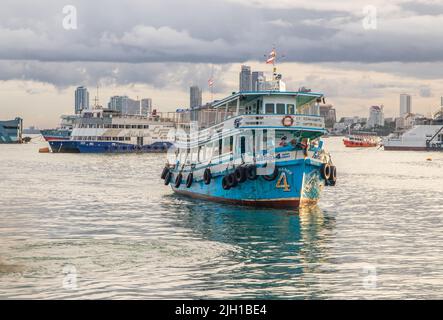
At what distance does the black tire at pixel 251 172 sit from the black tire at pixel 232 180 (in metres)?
1.30

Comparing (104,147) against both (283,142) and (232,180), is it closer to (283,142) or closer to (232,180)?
(232,180)

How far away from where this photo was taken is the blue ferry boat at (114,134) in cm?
16512

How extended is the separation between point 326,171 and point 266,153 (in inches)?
138

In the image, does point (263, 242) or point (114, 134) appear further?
point (114, 134)

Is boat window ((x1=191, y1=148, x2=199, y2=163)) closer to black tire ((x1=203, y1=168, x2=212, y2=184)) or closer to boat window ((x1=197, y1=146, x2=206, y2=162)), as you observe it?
boat window ((x1=197, y1=146, x2=206, y2=162))

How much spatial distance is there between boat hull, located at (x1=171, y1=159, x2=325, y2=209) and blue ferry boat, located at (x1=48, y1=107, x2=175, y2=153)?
12240cm

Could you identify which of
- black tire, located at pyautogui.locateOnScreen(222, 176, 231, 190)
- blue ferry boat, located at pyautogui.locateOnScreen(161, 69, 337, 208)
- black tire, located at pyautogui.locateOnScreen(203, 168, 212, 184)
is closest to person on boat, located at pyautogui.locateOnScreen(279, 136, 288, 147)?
blue ferry boat, located at pyautogui.locateOnScreen(161, 69, 337, 208)

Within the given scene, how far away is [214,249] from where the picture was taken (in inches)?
1187

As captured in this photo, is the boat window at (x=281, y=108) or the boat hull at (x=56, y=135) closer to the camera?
the boat window at (x=281, y=108)

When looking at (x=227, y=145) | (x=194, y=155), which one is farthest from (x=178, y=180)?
(x=227, y=145)

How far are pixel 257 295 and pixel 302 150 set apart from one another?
19.7m

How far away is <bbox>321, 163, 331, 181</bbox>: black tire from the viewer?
41969 millimetres

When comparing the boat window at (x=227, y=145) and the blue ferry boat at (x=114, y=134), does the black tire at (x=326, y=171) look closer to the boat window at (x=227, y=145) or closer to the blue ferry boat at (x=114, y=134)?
the boat window at (x=227, y=145)

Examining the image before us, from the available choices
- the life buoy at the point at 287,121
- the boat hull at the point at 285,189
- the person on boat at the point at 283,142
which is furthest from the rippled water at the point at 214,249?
the life buoy at the point at 287,121
